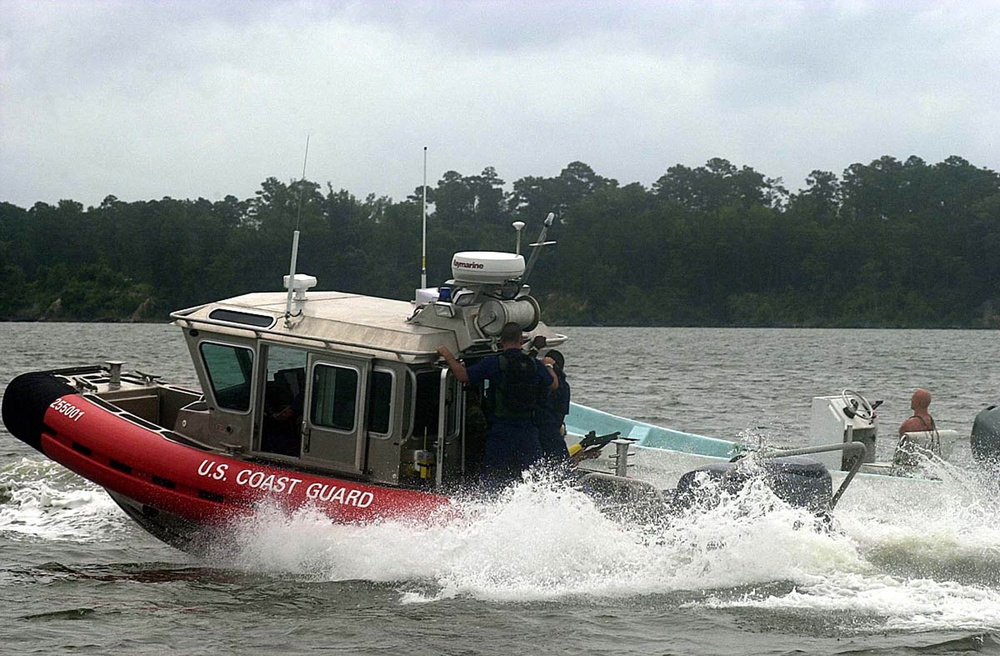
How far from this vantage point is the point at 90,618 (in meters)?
8.99

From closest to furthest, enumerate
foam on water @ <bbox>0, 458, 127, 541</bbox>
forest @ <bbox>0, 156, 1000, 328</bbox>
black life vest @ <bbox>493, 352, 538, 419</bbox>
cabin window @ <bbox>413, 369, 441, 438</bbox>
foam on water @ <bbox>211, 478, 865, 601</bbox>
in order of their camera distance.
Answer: foam on water @ <bbox>211, 478, 865, 601</bbox>
black life vest @ <bbox>493, 352, 538, 419</bbox>
cabin window @ <bbox>413, 369, 441, 438</bbox>
foam on water @ <bbox>0, 458, 127, 541</bbox>
forest @ <bbox>0, 156, 1000, 328</bbox>

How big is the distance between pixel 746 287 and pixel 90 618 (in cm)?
8244

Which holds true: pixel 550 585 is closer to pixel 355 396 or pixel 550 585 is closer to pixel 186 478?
pixel 355 396

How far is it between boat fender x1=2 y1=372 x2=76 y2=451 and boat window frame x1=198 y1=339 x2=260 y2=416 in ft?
4.77

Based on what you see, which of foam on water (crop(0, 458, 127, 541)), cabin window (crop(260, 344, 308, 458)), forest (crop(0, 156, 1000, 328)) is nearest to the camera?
cabin window (crop(260, 344, 308, 458))

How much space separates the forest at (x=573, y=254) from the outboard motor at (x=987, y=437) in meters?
61.5

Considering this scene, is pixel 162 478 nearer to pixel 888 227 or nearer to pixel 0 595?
pixel 0 595

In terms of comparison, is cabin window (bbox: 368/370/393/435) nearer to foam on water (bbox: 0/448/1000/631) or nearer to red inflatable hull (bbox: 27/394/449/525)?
red inflatable hull (bbox: 27/394/449/525)

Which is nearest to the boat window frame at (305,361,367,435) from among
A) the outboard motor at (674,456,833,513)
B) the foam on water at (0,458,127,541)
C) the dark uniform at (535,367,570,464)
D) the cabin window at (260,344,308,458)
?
the cabin window at (260,344,308,458)

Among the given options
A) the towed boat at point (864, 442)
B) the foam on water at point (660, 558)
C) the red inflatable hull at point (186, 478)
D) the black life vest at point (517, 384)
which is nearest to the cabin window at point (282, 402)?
the red inflatable hull at point (186, 478)

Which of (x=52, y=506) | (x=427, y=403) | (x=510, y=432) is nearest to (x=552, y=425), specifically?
(x=510, y=432)

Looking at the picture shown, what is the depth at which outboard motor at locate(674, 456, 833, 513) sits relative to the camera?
883cm

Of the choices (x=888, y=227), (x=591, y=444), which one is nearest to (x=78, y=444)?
(x=591, y=444)

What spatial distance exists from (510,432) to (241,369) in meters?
2.08
